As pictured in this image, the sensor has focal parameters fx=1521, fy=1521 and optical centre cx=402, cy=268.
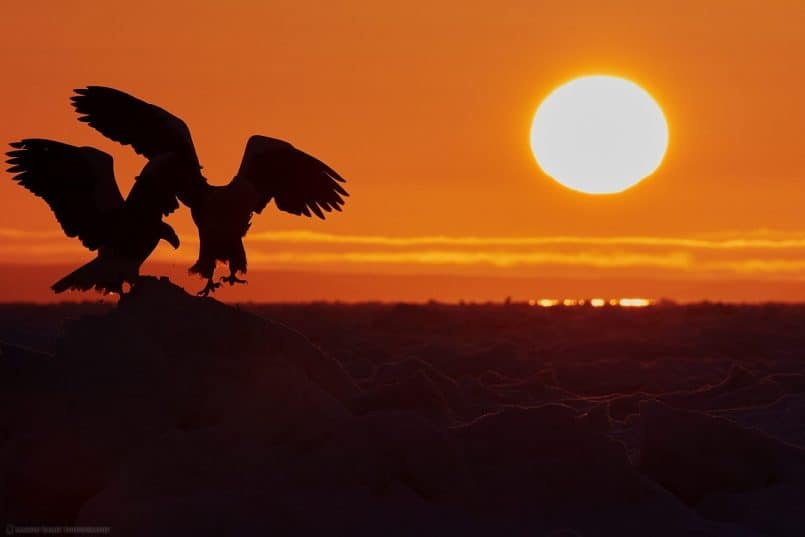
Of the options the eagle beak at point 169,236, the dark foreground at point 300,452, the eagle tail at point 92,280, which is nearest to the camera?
the dark foreground at point 300,452

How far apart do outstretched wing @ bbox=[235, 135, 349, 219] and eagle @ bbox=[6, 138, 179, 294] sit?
3.76 ft

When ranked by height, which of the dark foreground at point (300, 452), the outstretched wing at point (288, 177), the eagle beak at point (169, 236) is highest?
the outstretched wing at point (288, 177)

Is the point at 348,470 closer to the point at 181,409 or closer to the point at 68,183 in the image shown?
the point at 181,409

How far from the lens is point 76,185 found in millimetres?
13727

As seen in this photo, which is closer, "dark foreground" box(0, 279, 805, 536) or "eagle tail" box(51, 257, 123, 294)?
"dark foreground" box(0, 279, 805, 536)

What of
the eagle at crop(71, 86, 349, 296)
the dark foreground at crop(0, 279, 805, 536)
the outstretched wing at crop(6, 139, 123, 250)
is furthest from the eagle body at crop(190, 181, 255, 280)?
the dark foreground at crop(0, 279, 805, 536)

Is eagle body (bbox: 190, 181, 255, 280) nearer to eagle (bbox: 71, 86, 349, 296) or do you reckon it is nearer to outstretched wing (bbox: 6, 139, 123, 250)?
eagle (bbox: 71, 86, 349, 296)

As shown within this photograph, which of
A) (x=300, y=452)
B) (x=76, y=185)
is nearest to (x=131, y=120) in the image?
(x=76, y=185)

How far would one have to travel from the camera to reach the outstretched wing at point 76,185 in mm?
13422

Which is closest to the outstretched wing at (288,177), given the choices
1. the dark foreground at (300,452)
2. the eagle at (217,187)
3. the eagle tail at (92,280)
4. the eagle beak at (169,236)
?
the eagle at (217,187)

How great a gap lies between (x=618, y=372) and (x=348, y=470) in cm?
1048

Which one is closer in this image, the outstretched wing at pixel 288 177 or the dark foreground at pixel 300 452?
the dark foreground at pixel 300 452

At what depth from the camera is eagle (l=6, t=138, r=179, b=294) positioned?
41.0 feet

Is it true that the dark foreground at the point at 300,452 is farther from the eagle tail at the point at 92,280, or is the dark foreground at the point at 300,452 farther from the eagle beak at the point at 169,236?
the eagle beak at the point at 169,236
